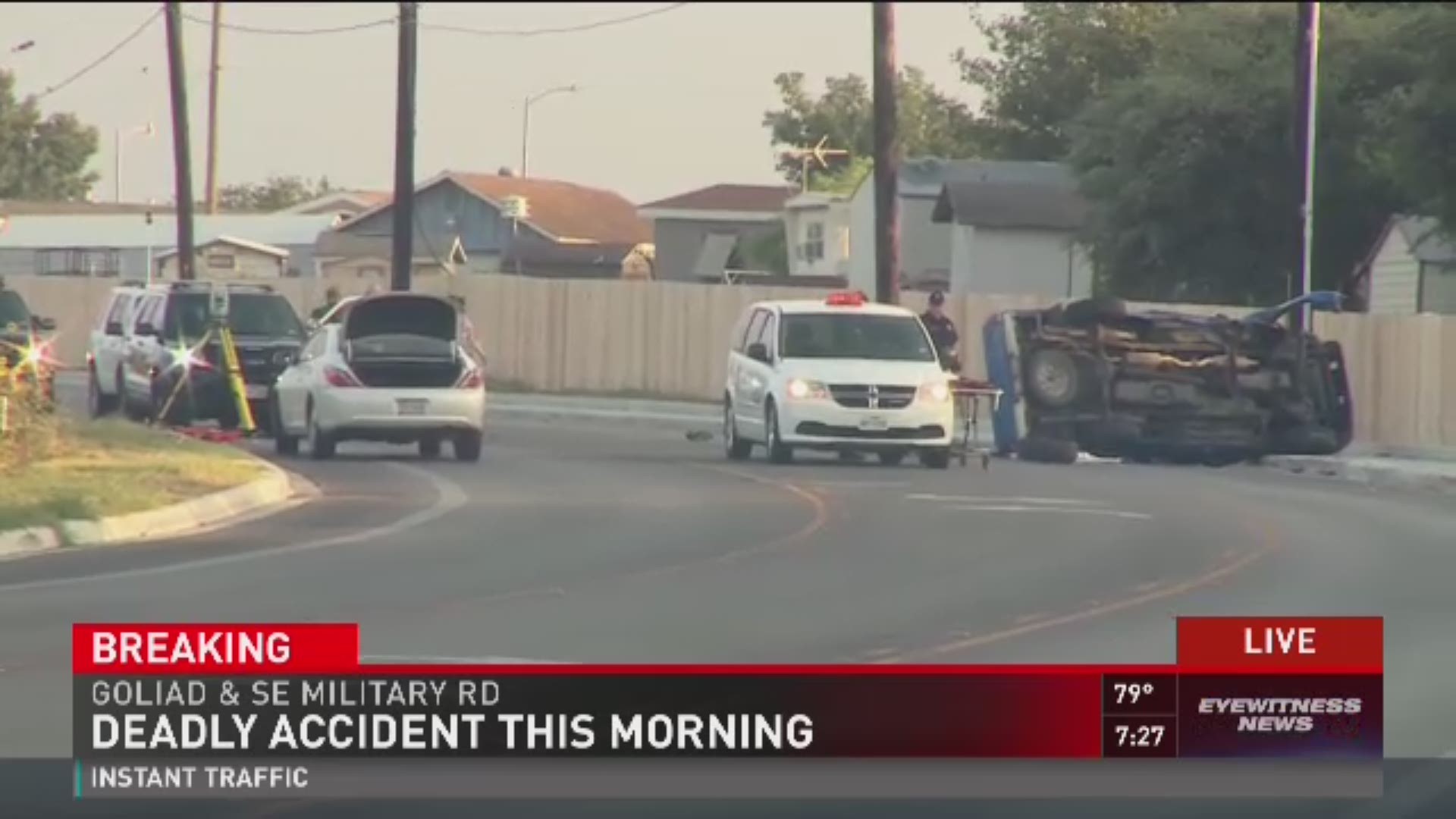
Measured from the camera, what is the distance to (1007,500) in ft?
90.6

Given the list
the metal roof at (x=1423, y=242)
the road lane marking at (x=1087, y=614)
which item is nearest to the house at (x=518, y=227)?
the metal roof at (x=1423, y=242)

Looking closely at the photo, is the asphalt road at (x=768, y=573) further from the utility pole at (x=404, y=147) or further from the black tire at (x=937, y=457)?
the utility pole at (x=404, y=147)

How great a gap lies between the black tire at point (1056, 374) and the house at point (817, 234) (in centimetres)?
4648

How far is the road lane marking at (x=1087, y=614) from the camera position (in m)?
15.0

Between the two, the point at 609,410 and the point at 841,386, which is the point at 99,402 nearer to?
the point at 609,410

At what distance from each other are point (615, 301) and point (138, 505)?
32703 millimetres

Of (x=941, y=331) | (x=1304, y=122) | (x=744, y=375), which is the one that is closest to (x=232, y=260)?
(x=1304, y=122)

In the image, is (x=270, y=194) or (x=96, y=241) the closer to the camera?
(x=96, y=241)

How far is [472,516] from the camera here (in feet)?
80.4

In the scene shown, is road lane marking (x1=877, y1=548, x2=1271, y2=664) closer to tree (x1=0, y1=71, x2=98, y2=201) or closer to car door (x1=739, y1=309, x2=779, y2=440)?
car door (x1=739, y1=309, x2=779, y2=440)

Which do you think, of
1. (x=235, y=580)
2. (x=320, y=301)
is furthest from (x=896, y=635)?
(x=320, y=301)

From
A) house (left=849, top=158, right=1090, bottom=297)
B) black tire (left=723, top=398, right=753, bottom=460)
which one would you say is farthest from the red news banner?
house (left=849, top=158, right=1090, bottom=297)

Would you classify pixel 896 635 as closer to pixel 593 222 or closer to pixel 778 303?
pixel 778 303

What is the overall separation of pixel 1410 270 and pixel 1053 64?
2891 centimetres
